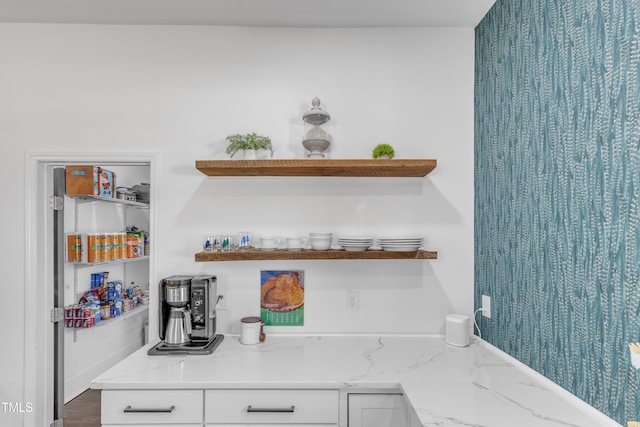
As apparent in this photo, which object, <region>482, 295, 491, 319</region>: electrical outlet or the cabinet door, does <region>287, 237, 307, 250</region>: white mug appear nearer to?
the cabinet door

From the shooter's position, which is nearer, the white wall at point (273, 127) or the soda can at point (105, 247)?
the white wall at point (273, 127)

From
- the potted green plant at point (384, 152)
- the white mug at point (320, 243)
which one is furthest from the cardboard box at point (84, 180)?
the potted green plant at point (384, 152)

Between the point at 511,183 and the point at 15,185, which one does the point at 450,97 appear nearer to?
the point at 511,183

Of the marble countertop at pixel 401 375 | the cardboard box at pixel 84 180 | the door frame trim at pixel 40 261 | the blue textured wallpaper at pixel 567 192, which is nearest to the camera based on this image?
the blue textured wallpaper at pixel 567 192

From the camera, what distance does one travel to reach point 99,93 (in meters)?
2.23

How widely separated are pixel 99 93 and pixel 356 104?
1.51 m

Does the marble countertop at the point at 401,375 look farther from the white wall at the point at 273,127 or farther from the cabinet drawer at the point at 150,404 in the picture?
the white wall at the point at 273,127

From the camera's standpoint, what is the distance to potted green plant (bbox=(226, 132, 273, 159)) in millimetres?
2088

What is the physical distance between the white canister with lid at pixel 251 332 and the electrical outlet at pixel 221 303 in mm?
167

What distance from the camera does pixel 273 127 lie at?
7.40 ft

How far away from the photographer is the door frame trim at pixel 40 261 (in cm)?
218

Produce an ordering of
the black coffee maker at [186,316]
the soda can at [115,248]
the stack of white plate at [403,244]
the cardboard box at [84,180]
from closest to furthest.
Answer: the black coffee maker at [186,316] < the stack of white plate at [403,244] < the cardboard box at [84,180] < the soda can at [115,248]

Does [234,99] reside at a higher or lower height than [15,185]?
higher

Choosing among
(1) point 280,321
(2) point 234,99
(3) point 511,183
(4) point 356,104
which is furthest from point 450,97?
(1) point 280,321
